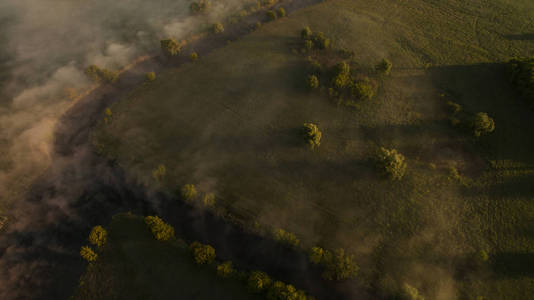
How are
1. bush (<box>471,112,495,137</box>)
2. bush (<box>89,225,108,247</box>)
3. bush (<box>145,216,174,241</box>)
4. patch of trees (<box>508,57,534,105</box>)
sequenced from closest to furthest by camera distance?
bush (<box>145,216,174,241</box>) < bush (<box>89,225,108,247</box>) < bush (<box>471,112,495,137</box>) < patch of trees (<box>508,57,534,105</box>)

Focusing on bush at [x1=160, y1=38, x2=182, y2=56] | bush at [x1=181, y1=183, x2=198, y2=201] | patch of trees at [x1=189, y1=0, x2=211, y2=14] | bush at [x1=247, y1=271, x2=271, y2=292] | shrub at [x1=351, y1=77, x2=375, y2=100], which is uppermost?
patch of trees at [x1=189, y1=0, x2=211, y2=14]

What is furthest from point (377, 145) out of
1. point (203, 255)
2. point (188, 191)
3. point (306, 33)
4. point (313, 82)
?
point (203, 255)

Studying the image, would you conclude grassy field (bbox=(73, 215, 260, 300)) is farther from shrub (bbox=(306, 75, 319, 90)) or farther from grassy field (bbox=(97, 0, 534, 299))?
shrub (bbox=(306, 75, 319, 90))

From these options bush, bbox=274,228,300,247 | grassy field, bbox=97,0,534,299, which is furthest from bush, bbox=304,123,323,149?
bush, bbox=274,228,300,247

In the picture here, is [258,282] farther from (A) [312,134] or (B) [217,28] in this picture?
(B) [217,28]

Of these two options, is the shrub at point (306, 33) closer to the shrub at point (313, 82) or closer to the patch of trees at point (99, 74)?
the shrub at point (313, 82)

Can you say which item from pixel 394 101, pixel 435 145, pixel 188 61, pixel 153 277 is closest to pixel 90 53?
pixel 188 61
